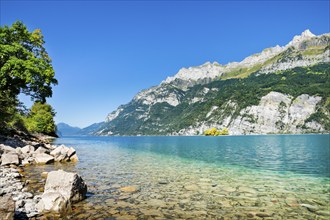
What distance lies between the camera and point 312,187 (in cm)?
2178

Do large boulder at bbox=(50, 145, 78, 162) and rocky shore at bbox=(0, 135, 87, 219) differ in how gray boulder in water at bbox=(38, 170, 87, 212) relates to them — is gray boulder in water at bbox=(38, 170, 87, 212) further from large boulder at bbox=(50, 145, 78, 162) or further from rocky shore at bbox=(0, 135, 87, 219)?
large boulder at bbox=(50, 145, 78, 162)

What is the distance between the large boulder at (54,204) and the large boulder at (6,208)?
127 inches

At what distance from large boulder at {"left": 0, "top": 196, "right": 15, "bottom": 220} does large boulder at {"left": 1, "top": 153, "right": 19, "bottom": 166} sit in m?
21.0

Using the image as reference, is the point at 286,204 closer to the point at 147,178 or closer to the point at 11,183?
the point at 147,178

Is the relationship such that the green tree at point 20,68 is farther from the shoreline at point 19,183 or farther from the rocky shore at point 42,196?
the rocky shore at point 42,196

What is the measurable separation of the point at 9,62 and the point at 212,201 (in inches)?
1325

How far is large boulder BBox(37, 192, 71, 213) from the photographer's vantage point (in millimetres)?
12758

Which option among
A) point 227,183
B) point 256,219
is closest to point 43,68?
point 227,183

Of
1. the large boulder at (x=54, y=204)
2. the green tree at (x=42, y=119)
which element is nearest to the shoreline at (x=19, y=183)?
the large boulder at (x=54, y=204)

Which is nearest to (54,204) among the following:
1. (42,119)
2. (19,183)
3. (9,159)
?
(19,183)

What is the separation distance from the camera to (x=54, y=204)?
1299 centimetres

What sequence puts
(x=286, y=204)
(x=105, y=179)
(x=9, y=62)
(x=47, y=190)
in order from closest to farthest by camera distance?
1. (x=47, y=190)
2. (x=286, y=204)
3. (x=105, y=179)
4. (x=9, y=62)

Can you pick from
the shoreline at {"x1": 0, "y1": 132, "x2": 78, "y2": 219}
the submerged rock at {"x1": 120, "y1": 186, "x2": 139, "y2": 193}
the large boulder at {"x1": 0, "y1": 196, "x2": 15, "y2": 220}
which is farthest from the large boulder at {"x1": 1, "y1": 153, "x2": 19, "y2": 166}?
the large boulder at {"x1": 0, "y1": 196, "x2": 15, "y2": 220}

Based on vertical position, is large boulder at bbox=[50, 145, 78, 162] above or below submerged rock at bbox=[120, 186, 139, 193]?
above
